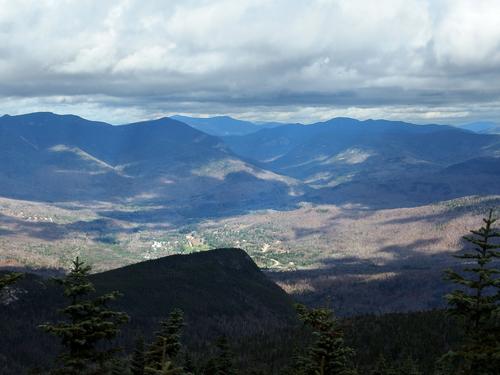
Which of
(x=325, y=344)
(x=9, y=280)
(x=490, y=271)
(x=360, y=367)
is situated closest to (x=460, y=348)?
(x=490, y=271)

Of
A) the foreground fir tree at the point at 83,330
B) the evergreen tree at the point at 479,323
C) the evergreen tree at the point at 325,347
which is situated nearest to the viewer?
the evergreen tree at the point at 479,323

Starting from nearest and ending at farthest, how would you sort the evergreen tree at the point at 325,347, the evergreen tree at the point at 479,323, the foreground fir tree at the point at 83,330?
1. the evergreen tree at the point at 479,323
2. the foreground fir tree at the point at 83,330
3. the evergreen tree at the point at 325,347

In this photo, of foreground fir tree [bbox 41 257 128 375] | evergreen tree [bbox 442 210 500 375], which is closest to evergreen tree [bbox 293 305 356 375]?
evergreen tree [bbox 442 210 500 375]

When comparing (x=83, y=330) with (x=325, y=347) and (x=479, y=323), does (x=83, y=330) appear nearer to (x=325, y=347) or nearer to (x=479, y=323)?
(x=325, y=347)

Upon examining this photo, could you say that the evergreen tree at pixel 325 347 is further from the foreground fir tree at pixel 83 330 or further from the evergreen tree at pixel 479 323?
the foreground fir tree at pixel 83 330

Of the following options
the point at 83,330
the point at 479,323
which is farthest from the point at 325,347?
the point at 83,330

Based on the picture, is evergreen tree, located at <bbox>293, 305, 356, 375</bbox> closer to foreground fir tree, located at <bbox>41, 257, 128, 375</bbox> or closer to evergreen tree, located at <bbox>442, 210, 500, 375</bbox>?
evergreen tree, located at <bbox>442, 210, 500, 375</bbox>

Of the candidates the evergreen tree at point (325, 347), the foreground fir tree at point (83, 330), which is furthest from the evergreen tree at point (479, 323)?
the foreground fir tree at point (83, 330)

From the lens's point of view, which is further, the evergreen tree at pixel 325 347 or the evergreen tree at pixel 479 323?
the evergreen tree at pixel 325 347

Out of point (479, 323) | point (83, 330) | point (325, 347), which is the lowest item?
point (325, 347)

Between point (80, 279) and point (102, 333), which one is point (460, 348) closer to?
point (102, 333)

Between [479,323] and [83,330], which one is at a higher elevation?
[83,330]
